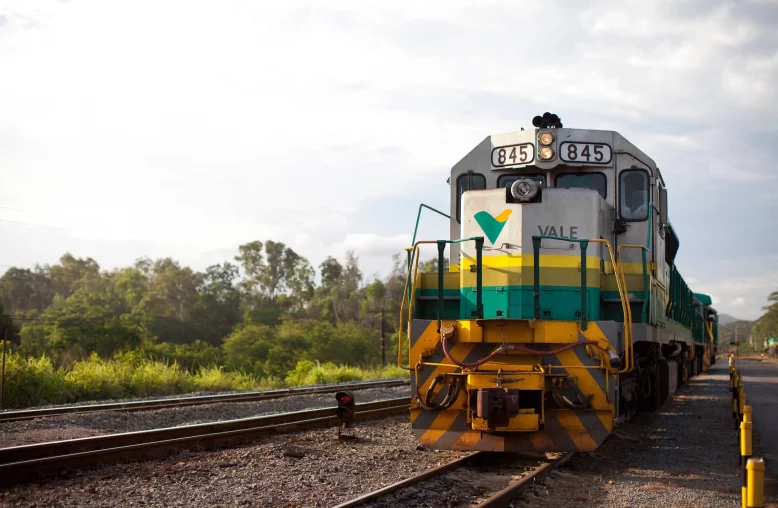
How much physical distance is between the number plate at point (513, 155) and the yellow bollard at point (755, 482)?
4.43m

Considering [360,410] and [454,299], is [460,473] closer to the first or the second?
[454,299]

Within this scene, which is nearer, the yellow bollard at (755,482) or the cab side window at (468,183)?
the yellow bollard at (755,482)

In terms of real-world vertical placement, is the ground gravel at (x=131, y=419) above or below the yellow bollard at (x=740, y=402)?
below

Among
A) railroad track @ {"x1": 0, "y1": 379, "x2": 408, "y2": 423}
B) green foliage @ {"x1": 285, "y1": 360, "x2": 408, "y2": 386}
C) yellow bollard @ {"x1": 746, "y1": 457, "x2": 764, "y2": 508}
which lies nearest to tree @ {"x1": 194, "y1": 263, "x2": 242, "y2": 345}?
green foliage @ {"x1": 285, "y1": 360, "x2": 408, "y2": 386}

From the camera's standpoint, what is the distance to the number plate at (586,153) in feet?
25.8

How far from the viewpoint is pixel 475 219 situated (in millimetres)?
7379

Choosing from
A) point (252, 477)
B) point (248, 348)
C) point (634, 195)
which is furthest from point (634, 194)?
point (248, 348)

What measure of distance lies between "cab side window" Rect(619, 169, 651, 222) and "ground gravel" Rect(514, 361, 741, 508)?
2.59 m

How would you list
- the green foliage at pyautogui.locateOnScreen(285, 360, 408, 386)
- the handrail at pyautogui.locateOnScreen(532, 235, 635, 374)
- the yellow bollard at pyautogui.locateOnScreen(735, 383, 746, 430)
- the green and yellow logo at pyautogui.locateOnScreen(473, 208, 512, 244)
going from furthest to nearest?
1. the green foliage at pyautogui.locateOnScreen(285, 360, 408, 386)
2. the yellow bollard at pyautogui.locateOnScreen(735, 383, 746, 430)
3. the green and yellow logo at pyautogui.locateOnScreen(473, 208, 512, 244)
4. the handrail at pyautogui.locateOnScreen(532, 235, 635, 374)

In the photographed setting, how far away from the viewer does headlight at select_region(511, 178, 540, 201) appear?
23.2 ft

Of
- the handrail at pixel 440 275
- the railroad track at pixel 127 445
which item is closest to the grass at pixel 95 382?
the railroad track at pixel 127 445

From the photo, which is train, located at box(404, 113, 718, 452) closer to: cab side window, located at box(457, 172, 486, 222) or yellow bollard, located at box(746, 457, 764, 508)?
cab side window, located at box(457, 172, 486, 222)

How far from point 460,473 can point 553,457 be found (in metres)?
1.37

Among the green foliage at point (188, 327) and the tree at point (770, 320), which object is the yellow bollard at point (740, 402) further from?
the tree at point (770, 320)
